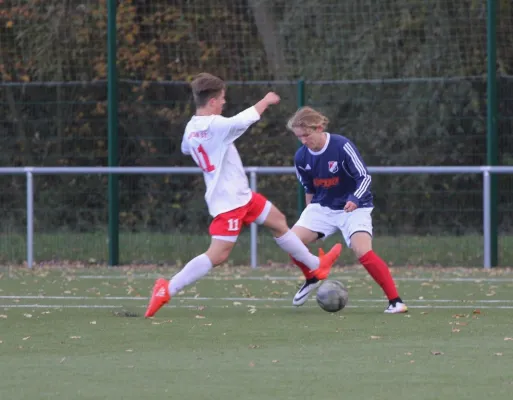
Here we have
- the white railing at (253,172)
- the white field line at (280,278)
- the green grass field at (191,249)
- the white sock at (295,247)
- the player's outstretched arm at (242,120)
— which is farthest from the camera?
the green grass field at (191,249)

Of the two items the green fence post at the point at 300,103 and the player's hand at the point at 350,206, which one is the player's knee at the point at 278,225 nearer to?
the player's hand at the point at 350,206

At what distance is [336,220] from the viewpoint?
10.5 metres

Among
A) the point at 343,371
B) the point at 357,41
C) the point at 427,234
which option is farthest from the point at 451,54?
the point at 343,371

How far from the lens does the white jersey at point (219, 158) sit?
9.68 m

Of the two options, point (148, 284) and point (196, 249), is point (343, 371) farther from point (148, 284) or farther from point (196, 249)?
point (196, 249)

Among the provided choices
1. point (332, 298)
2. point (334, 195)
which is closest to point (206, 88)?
point (334, 195)

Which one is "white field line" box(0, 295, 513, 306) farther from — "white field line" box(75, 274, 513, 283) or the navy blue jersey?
"white field line" box(75, 274, 513, 283)

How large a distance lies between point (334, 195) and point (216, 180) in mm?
1160

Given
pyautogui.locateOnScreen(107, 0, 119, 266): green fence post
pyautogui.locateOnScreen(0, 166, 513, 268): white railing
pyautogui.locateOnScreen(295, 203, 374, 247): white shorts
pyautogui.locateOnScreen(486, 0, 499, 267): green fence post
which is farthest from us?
pyautogui.locateOnScreen(107, 0, 119, 266): green fence post

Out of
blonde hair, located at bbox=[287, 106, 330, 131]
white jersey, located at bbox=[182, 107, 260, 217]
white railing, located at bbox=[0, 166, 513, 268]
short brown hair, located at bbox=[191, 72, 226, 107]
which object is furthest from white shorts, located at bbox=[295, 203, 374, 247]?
white railing, located at bbox=[0, 166, 513, 268]

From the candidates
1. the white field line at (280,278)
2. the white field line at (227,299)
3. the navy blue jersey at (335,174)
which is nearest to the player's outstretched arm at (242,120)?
the navy blue jersey at (335,174)

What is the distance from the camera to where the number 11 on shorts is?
32.1 ft

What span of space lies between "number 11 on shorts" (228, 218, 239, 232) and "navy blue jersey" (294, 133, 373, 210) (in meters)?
0.89

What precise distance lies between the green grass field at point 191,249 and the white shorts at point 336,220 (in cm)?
476
